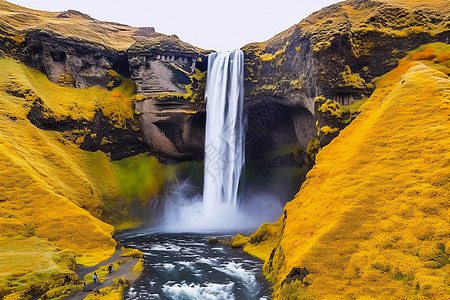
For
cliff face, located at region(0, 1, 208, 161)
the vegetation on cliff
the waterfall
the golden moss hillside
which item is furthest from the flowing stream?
the vegetation on cliff

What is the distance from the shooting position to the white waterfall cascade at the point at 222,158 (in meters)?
34.3

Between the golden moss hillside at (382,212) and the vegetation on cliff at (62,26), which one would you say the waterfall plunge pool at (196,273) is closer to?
the golden moss hillside at (382,212)

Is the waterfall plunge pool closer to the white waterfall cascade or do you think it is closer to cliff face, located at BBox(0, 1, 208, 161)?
the white waterfall cascade

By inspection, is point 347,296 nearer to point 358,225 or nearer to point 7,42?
point 358,225

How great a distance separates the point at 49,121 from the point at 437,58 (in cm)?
3375

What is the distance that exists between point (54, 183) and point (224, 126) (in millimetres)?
19149

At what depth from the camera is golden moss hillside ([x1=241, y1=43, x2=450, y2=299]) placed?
8898 millimetres

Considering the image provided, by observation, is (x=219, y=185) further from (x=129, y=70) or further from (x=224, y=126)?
(x=129, y=70)

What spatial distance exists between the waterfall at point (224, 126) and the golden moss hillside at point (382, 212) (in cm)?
1905

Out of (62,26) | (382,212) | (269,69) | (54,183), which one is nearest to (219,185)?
(269,69)

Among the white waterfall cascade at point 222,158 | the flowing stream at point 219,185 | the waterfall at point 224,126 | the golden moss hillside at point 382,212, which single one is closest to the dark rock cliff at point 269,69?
the waterfall at point 224,126

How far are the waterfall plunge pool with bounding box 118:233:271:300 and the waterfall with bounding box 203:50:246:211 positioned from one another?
11675 millimetres

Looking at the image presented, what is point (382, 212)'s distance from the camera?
10695 millimetres

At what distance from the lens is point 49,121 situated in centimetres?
2894
